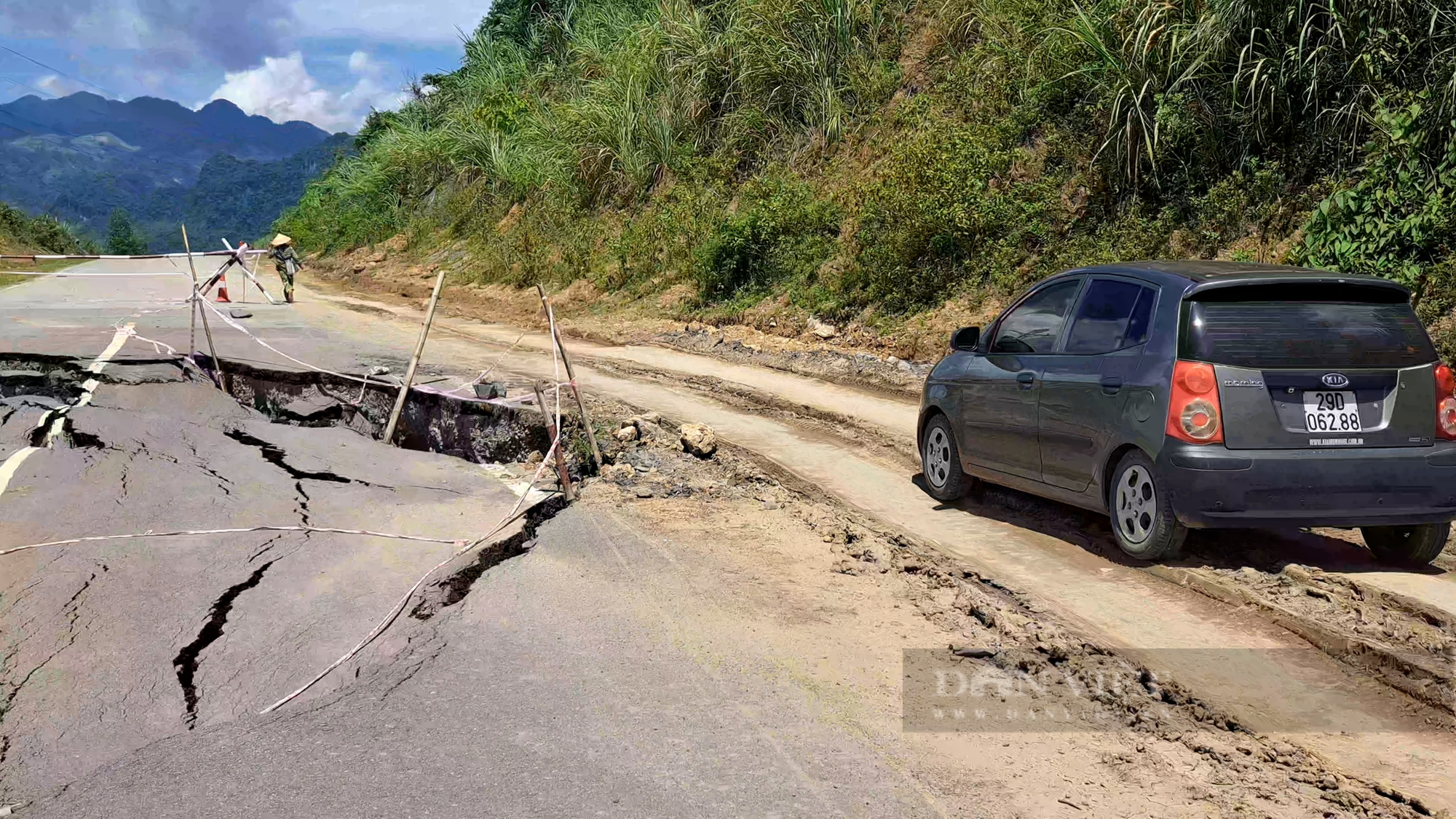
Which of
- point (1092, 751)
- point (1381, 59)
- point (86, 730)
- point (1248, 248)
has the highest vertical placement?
point (1381, 59)

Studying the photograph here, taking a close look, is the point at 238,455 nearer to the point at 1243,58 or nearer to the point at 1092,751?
the point at 1092,751

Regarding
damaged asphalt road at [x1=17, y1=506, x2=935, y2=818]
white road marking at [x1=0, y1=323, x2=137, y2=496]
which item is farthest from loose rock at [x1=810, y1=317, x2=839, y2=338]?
damaged asphalt road at [x1=17, y1=506, x2=935, y2=818]

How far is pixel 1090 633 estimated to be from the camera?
4.71 meters

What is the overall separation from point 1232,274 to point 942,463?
7.91 feet

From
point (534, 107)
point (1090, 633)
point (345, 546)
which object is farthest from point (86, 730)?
point (534, 107)

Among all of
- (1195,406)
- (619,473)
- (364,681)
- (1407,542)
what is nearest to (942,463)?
(1195,406)

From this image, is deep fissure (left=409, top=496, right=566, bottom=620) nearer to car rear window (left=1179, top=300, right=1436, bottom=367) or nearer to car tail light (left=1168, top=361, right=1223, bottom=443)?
car tail light (left=1168, top=361, right=1223, bottom=443)

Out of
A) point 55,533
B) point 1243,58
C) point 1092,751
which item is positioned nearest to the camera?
point 1092,751

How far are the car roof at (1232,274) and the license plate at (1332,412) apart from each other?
589 mm

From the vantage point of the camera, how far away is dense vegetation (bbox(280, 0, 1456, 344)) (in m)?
10.5

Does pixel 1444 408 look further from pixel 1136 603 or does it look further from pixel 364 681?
pixel 364 681

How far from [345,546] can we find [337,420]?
5163 millimetres

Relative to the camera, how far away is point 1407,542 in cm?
554

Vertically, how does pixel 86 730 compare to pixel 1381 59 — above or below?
below
